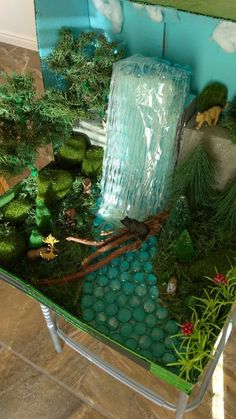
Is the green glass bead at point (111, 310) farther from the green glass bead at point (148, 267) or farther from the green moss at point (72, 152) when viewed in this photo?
the green moss at point (72, 152)

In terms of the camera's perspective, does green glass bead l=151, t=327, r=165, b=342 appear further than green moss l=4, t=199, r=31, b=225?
No

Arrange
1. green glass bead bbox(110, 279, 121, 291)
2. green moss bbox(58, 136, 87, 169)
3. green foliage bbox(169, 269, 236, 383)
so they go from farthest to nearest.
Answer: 1. green moss bbox(58, 136, 87, 169)
2. green glass bead bbox(110, 279, 121, 291)
3. green foliage bbox(169, 269, 236, 383)

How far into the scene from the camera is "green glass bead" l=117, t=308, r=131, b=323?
3.23ft

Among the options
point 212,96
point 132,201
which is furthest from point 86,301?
point 212,96

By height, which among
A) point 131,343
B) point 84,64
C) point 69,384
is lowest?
point 69,384

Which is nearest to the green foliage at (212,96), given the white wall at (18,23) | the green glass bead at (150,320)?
the green glass bead at (150,320)

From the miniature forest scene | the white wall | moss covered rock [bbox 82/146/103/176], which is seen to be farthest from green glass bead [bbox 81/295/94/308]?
the white wall

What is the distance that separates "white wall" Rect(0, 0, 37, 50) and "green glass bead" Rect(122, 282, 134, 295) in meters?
2.07

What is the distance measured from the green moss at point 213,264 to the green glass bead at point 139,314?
6.1 inches

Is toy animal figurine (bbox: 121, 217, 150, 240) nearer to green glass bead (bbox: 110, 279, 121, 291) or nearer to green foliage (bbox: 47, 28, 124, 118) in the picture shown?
green glass bead (bbox: 110, 279, 121, 291)

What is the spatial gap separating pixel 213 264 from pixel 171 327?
0.61ft

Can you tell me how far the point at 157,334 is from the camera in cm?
95

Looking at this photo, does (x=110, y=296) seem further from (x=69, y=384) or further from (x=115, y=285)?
(x=69, y=384)

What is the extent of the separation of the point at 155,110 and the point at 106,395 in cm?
85
